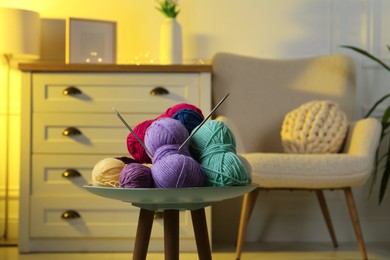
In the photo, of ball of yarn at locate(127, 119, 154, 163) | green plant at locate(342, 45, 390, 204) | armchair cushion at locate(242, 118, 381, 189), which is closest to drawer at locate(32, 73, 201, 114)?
armchair cushion at locate(242, 118, 381, 189)

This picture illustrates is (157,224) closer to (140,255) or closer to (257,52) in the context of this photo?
(257,52)

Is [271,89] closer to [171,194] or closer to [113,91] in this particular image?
[113,91]

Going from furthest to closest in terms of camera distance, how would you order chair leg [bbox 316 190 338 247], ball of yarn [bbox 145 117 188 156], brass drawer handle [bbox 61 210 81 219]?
chair leg [bbox 316 190 338 247], brass drawer handle [bbox 61 210 81 219], ball of yarn [bbox 145 117 188 156]

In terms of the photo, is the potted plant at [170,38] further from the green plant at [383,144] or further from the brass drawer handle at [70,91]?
the green plant at [383,144]

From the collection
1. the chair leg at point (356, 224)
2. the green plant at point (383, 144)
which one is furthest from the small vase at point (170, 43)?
the chair leg at point (356, 224)

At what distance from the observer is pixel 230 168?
1186 millimetres

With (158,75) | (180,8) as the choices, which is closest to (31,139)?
(158,75)

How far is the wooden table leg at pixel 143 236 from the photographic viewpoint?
1273 millimetres

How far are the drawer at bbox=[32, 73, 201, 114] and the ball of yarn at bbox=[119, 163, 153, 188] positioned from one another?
1.72 metres

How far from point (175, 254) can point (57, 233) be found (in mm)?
1793

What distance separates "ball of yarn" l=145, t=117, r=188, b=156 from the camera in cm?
122

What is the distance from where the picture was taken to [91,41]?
10.4 feet

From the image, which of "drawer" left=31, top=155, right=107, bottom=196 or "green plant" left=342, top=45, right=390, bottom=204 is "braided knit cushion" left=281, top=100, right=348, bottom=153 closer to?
"green plant" left=342, top=45, right=390, bottom=204

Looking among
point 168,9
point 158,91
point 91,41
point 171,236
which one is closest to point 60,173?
point 158,91
